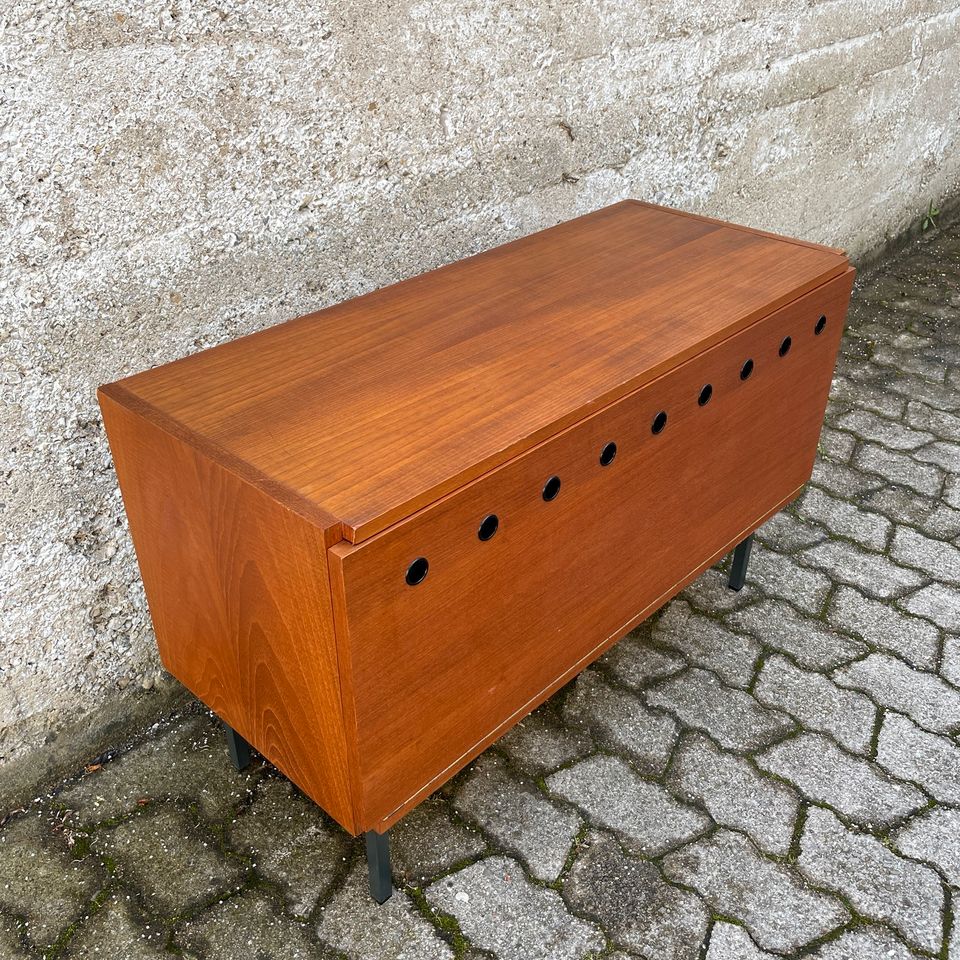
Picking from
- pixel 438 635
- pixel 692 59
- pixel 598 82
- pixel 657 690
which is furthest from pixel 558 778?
pixel 692 59

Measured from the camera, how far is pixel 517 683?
170 cm

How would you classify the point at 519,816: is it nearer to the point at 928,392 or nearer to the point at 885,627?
the point at 885,627

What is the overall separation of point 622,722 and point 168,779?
933 mm

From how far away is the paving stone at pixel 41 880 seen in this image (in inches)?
67.7

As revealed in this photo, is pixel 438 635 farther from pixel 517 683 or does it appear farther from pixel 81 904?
pixel 81 904

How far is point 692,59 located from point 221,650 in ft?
6.98

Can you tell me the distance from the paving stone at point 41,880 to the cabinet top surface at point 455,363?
89 cm

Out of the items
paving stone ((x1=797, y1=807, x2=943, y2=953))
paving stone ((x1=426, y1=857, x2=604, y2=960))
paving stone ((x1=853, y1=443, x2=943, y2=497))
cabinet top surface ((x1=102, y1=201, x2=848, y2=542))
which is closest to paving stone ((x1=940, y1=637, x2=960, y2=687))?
paving stone ((x1=797, y1=807, x2=943, y2=953))

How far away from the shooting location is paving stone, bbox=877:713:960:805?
195 centimetres

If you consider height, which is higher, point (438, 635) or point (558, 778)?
point (438, 635)

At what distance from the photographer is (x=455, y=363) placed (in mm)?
1651

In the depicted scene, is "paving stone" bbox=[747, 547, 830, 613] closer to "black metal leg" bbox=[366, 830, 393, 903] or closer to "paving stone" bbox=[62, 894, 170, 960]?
"black metal leg" bbox=[366, 830, 393, 903]

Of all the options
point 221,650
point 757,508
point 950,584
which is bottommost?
point 950,584

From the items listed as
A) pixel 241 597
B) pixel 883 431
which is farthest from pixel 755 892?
pixel 883 431
